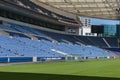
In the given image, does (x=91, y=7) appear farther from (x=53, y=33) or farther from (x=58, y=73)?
(x=58, y=73)

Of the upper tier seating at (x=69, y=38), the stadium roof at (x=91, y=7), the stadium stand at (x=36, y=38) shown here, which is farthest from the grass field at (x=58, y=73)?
the stadium roof at (x=91, y=7)

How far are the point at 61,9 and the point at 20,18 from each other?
15.7 metres

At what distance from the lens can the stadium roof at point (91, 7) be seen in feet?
234

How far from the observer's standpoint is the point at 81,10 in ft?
261

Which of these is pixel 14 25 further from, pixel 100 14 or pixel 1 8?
pixel 100 14

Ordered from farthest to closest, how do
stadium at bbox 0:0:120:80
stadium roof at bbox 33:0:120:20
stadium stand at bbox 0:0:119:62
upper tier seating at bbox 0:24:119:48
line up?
stadium roof at bbox 33:0:120:20, upper tier seating at bbox 0:24:119:48, stadium at bbox 0:0:120:80, stadium stand at bbox 0:0:119:62

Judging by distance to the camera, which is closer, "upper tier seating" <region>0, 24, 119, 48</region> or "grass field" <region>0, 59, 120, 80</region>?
"grass field" <region>0, 59, 120, 80</region>

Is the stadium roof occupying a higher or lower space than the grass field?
higher

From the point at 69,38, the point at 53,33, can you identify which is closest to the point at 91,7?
the point at 53,33

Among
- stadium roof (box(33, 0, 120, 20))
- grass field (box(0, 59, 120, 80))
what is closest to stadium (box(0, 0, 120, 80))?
stadium roof (box(33, 0, 120, 20))

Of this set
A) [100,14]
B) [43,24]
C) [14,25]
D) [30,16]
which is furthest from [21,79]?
[100,14]

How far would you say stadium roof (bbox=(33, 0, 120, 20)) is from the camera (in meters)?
71.2

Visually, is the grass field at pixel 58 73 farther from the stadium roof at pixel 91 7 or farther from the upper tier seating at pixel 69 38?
the stadium roof at pixel 91 7

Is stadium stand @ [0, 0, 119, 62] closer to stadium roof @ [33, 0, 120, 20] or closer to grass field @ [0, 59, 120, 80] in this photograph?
stadium roof @ [33, 0, 120, 20]
